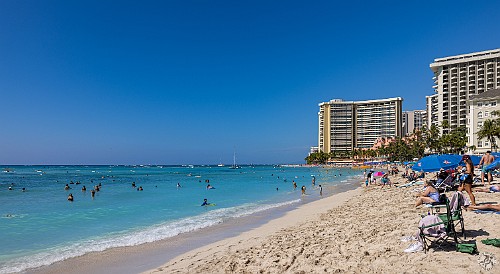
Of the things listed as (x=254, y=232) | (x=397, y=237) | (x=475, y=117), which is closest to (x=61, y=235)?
(x=254, y=232)

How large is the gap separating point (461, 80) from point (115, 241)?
358 feet

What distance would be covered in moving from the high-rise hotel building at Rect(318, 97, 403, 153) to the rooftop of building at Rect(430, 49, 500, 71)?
67.3 metres

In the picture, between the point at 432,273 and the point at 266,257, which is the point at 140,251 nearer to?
the point at 266,257

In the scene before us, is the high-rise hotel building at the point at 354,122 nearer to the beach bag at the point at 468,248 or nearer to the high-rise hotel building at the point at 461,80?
the high-rise hotel building at the point at 461,80

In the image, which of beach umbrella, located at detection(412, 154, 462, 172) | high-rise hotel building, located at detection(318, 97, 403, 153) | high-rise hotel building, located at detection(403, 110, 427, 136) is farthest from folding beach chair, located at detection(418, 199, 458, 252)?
high-rise hotel building, located at detection(403, 110, 427, 136)

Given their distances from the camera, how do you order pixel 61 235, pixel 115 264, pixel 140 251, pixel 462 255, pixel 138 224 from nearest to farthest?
pixel 462 255 → pixel 115 264 → pixel 140 251 → pixel 61 235 → pixel 138 224

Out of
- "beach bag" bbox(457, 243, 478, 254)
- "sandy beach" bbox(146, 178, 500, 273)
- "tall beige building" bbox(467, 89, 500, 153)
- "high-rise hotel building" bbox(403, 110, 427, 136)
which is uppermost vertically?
"high-rise hotel building" bbox(403, 110, 427, 136)

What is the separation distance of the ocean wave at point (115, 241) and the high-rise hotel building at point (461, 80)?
95.9 meters

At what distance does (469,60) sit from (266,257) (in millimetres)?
110448

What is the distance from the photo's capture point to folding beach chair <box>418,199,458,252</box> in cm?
648

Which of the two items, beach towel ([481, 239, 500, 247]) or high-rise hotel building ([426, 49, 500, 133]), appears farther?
high-rise hotel building ([426, 49, 500, 133])

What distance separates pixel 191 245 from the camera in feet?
38.5

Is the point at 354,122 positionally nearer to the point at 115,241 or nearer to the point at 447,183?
the point at 447,183

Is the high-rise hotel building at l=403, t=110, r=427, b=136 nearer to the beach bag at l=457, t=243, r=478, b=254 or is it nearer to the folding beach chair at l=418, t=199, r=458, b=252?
the folding beach chair at l=418, t=199, r=458, b=252
